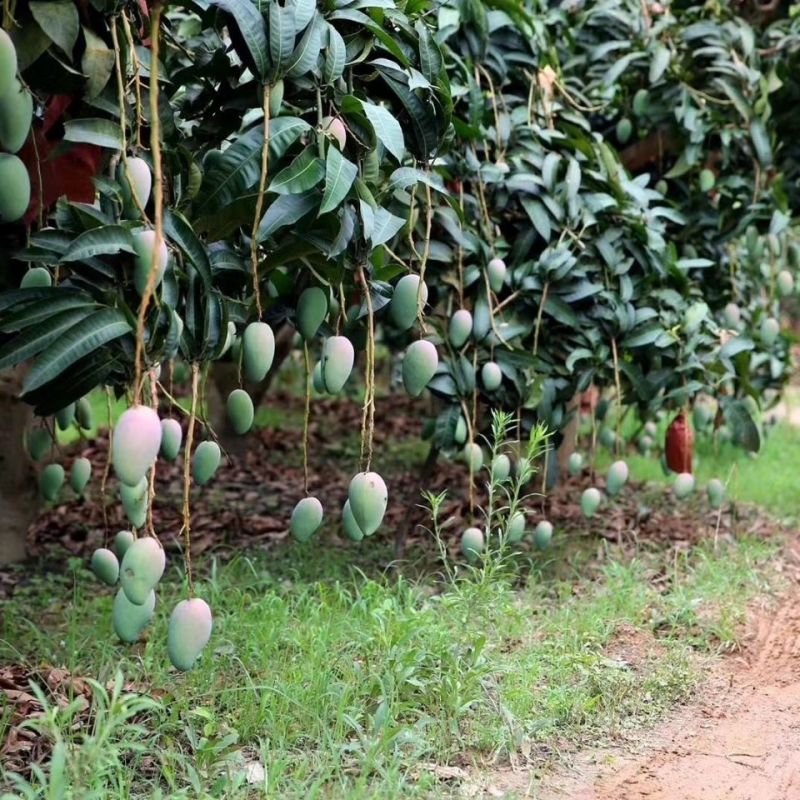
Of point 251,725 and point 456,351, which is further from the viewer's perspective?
point 456,351

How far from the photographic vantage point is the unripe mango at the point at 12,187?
136 cm

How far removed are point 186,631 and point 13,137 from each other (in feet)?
2.10

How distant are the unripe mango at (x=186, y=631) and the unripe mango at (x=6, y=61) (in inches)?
25.6

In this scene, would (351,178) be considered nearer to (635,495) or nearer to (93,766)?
(93,766)

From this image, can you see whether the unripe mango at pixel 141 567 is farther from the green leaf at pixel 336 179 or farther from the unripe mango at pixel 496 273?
the unripe mango at pixel 496 273

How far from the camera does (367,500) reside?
1566mm

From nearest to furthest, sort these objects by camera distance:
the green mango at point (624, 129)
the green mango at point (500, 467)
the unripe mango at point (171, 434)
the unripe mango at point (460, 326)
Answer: the unripe mango at point (171, 434)
the green mango at point (500, 467)
the unripe mango at point (460, 326)
the green mango at point (624, 129)

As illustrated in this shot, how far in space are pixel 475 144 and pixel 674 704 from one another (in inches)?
52.5

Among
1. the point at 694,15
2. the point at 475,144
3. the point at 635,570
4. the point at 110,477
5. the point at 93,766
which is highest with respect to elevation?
the point at 694,15

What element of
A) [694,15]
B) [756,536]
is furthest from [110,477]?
[694,15]

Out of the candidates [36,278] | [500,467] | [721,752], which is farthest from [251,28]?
[721,752]

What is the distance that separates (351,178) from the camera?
1.57m

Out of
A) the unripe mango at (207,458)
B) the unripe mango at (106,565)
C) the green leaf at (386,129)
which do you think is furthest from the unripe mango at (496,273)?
the unripe mango at (106,565)

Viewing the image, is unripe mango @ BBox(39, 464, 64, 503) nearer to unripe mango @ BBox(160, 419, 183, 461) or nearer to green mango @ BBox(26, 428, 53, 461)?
green mango @ BBox(26, 428, 53, 461)
